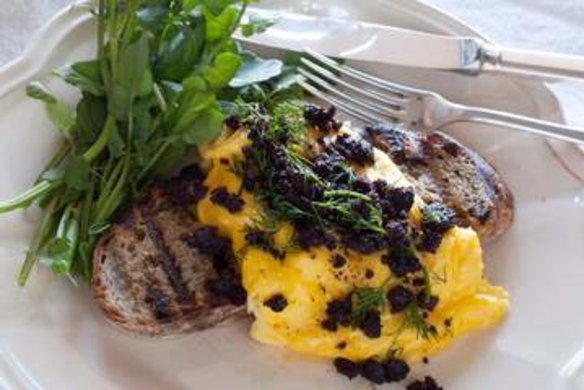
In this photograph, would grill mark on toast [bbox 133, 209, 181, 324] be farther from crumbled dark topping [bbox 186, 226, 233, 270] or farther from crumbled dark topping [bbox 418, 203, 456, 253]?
crumbled dark topping [bbox 418, 203, 456, 253]

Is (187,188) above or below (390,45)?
below

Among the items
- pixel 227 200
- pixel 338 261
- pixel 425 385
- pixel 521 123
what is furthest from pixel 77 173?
pixel 521 123

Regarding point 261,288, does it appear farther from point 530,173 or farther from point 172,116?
point 530,173

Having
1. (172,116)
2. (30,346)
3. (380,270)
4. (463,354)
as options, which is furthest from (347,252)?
(30,346)

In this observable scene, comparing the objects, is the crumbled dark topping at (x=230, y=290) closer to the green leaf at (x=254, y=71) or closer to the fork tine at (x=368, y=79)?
the green leaf at (x=254, y=71)

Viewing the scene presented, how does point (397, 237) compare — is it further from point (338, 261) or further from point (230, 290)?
point (230, 290)

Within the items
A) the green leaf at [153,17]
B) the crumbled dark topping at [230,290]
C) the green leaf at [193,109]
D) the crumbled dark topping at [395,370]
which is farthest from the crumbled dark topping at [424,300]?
the green leaf at [153,17]
